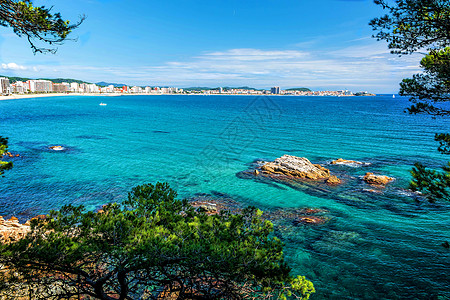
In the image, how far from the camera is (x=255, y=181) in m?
28.8

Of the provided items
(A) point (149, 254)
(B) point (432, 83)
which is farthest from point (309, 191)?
(A) point (149, 254)

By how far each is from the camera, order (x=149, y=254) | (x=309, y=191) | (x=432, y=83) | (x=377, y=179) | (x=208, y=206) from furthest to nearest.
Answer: (x=377, y=179) < (x=309, y=191) < (x=208, y=206) < (x=432, y=83) < (x=149, y=254)

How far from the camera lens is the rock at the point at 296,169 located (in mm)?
29833

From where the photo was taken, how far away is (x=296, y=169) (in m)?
30.4

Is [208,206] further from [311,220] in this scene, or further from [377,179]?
[377,179]

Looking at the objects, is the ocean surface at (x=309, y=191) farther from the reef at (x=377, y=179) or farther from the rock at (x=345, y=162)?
the rock at (x=345, y=162)

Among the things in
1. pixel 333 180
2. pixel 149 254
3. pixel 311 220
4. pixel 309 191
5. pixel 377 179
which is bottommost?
pixel 311 220

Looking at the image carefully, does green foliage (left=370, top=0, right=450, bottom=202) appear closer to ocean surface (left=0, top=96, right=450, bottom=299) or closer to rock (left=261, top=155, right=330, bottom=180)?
ocean surface (left=0, top=96, right=450, bottom=299)

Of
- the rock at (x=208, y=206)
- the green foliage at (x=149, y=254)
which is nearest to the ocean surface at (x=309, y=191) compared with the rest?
the rock at (x=208, y=206)

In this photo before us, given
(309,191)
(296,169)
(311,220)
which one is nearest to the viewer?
(311,220)

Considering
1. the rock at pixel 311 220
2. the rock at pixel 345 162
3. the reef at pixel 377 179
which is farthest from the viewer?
the rock at pixel 345 162

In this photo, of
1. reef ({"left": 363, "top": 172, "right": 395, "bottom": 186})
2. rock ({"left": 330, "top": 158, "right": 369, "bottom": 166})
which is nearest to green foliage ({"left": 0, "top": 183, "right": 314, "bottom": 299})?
reef ({"left": 363, "top": 172, "right": 395, "bottom": 186})

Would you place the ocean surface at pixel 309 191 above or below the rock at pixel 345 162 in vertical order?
below

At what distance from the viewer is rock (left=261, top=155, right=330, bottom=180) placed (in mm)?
29833
